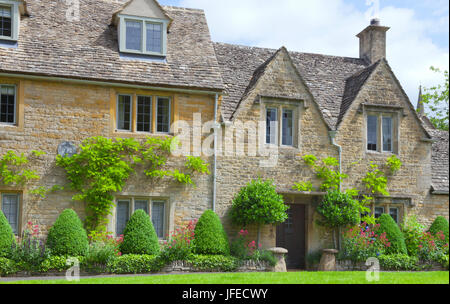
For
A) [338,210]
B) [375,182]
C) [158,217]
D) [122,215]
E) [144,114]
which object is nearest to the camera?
[122,215]

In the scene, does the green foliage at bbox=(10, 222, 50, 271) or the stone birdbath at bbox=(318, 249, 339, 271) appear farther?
the stone birdbath at bbox=(318, 249, 339, 271)

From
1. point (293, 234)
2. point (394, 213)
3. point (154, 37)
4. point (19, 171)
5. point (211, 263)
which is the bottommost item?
point (211, 263)

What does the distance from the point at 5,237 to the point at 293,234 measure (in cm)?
1075

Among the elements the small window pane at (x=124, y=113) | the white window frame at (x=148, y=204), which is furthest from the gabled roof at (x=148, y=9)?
the white window frame at (x=148, y=204)

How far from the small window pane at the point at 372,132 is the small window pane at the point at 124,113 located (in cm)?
934

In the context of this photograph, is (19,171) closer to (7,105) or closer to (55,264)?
(7,105)

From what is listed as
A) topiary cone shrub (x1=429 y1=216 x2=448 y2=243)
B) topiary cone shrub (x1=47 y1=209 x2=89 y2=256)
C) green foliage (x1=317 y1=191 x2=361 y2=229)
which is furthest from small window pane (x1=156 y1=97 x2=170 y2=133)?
topiary cone shrub (x1=429 y1=216 x2=448 y2=243)

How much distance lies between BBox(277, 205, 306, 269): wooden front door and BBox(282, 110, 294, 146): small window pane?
280 cm

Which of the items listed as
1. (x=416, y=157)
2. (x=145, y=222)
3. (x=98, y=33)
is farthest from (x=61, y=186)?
(x=416, y=157)

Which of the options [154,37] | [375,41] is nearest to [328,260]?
[154,37]

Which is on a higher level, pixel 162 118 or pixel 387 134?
pixel 162 118

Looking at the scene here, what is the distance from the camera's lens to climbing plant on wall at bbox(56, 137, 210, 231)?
19.0m

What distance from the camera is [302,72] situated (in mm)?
25062

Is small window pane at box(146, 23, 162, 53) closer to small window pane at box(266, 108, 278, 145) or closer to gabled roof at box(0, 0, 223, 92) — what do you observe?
gabled roof at box(0, 0, 223, 92)
